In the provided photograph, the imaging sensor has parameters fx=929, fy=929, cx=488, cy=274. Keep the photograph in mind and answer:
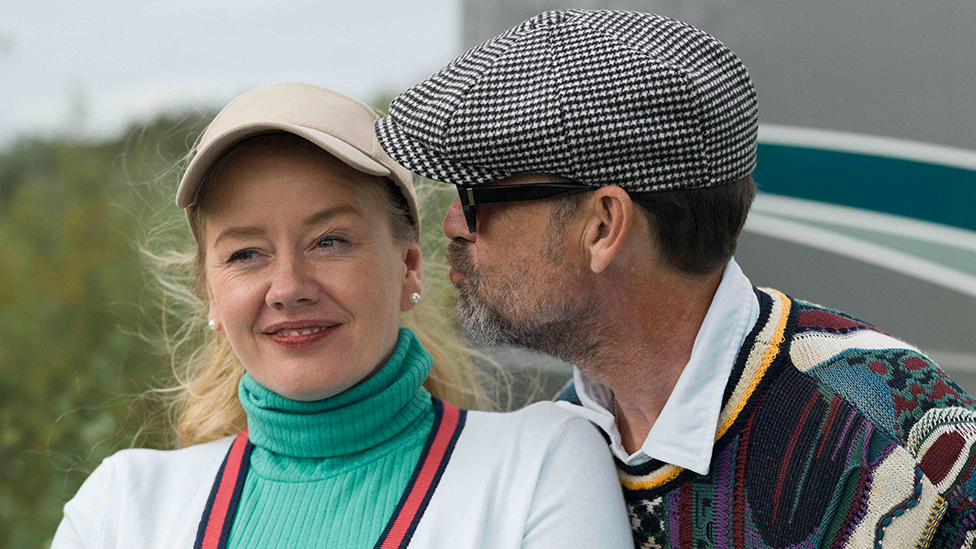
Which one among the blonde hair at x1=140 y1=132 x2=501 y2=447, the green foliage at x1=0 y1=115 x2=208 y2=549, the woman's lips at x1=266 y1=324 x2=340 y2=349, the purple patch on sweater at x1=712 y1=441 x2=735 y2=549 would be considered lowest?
the green foliage at x1=0 y1=115 x2=208 y2=549

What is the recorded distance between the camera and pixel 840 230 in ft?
8.87

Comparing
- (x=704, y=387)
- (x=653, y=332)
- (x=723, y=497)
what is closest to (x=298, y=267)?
A: (x=653, y=332)

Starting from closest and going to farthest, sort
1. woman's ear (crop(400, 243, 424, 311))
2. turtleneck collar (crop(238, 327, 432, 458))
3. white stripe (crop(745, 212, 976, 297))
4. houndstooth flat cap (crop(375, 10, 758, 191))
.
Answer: houndstooth flat cap (crop(375, 10, 758, 191)), turtleneck collar (crop(238, 327, 432, 458)), woman's ear (crop(400, 243, 424, 311)), white stripe (crop(745, 212, 976, 297))

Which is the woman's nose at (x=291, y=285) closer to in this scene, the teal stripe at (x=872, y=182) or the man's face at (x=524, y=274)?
the man's face at (x=524, y=274)

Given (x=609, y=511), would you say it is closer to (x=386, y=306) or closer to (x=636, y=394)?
(x=636, y=394)

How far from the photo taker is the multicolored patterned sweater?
160 cm

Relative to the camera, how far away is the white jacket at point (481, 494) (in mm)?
1812

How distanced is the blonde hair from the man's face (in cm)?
26

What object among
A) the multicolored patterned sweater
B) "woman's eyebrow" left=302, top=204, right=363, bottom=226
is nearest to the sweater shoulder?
the multicolored patterned sweater

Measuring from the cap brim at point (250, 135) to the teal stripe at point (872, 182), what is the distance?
4.40 ft

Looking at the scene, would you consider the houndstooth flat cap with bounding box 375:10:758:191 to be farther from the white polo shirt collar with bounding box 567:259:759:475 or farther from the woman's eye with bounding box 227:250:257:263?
the woman's eye with bounding box 227:250:257:263

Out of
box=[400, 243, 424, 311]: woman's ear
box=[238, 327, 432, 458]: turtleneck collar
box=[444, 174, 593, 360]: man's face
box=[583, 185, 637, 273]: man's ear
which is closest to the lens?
box=[583, 185, 637, 273]: man's ear

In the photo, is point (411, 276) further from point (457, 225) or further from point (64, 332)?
point (64, 332)

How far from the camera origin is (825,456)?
1.68 meters
